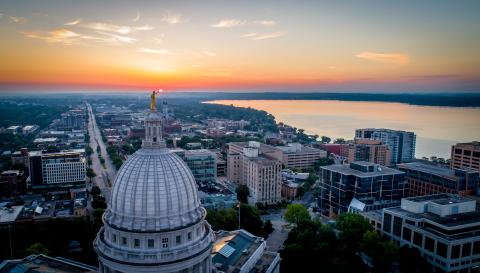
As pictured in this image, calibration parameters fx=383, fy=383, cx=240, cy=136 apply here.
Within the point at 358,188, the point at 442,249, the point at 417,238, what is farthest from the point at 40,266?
the point at 358,188

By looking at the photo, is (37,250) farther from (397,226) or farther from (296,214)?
(397,226)

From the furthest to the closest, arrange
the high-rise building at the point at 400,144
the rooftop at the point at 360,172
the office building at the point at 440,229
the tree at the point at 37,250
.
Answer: the high-rise building at the point at 400,144
the rooftop at the point at 360,172
the office building at the point at 440,229
the tree at the point at 37,250

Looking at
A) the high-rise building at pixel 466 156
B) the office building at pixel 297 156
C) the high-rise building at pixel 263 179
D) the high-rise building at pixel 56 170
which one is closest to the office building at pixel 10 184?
the high-rise building at pixel 56 170

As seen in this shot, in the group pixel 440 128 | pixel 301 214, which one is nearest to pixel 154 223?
pixel 301 214

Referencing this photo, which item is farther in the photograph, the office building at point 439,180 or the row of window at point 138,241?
the office building at point 439,180

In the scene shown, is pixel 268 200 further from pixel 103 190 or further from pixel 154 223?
pixel 154 223

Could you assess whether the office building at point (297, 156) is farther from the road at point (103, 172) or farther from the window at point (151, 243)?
the window at point (151, 243)

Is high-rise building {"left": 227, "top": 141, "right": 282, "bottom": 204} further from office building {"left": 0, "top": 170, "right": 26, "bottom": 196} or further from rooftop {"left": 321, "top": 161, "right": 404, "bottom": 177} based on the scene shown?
office building {"left": 0, "top": 170, "right": 26, "bottom": 196}
